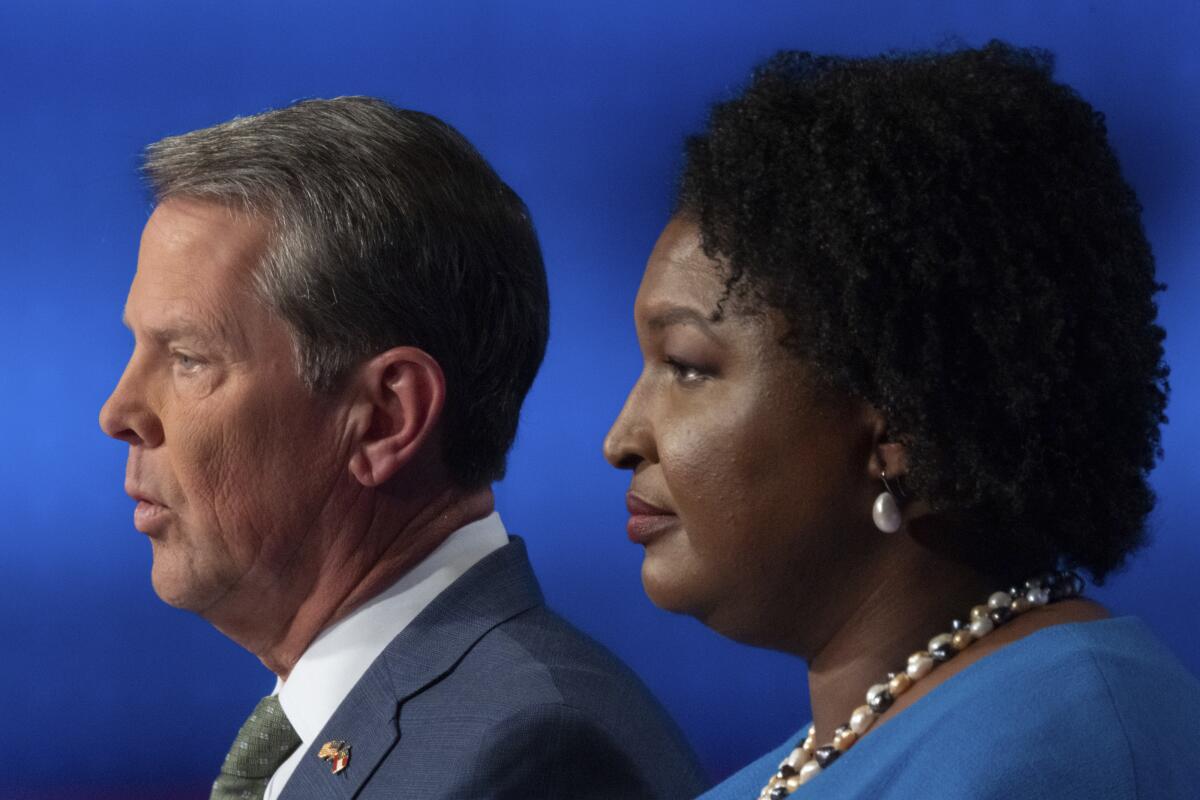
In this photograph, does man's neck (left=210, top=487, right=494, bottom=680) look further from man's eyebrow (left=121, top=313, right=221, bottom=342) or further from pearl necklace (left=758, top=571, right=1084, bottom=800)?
pearl necklace (left=758, top=571, right=1084, bottom=800)

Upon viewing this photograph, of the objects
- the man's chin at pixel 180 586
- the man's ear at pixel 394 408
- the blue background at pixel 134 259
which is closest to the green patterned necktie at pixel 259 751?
the man's chin at pixel 180 586

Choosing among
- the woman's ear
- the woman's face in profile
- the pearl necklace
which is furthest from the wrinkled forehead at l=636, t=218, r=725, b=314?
the pearl necklace

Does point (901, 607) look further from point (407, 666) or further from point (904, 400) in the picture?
point (407, 666)

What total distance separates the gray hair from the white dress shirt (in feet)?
0.29

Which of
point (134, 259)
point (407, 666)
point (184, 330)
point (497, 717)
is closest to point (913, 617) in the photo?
point (497, 717)

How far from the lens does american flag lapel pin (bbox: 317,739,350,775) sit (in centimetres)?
148

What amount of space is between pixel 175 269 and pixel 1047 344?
900 mm

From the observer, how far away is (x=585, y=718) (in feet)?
4.68

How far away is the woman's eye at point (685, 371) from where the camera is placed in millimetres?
1101

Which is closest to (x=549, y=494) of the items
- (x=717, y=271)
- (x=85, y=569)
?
(x=85, y=569)

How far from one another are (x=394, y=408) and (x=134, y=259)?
1.01m

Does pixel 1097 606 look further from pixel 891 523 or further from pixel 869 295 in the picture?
pixel 869 295

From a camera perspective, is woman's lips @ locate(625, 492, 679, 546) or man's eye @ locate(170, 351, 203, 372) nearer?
woman's lips @ locate(625, 492, 679, 546)

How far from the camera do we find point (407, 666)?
1.53 meters
